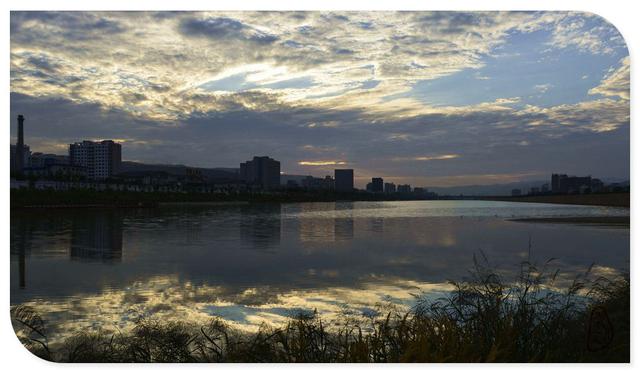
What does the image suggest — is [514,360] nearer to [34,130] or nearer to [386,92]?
[386,92]

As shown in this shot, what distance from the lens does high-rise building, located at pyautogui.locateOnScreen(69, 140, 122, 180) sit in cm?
938

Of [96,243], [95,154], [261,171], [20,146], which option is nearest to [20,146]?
[20,146]

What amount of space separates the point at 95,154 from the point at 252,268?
4.28 meters

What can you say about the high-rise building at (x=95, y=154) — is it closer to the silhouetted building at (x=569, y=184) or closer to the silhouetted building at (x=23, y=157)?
the silhouetted building at (x=23, y=157)

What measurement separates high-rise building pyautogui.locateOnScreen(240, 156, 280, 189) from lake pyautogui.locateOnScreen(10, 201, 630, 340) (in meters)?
2.10

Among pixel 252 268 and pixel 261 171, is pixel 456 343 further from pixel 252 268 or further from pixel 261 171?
pixel 252 268

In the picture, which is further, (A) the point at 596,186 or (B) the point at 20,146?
(A) the point at 596,186

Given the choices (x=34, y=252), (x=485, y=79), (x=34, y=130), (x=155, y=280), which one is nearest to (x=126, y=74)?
(x=34, y=130)

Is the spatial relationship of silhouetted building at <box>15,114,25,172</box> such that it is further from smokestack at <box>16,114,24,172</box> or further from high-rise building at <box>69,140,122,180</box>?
high-rise building at <box>69,140,122,180</box>

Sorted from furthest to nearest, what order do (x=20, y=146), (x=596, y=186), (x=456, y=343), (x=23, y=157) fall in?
1. (x=596, y=186)
2. (x=23, y=157)
3. (x=20, y=146)
4. (x=456, y=343)

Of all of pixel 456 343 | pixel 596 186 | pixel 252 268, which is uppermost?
pixel 596 186

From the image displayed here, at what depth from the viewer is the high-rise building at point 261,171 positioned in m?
10.2

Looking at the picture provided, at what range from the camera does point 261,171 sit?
10570 millimetres
